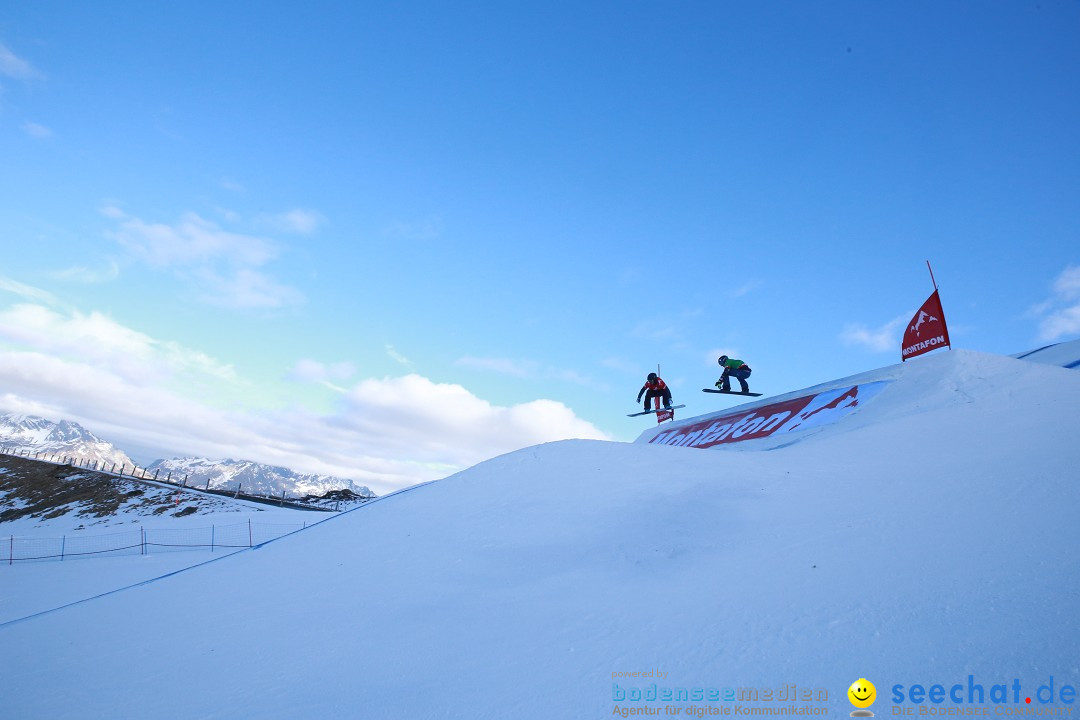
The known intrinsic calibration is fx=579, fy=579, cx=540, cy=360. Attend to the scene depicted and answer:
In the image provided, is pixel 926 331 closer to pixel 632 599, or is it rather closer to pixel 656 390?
pixel 656 390

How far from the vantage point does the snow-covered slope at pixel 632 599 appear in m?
3.76

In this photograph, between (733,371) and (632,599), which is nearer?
(632,599)

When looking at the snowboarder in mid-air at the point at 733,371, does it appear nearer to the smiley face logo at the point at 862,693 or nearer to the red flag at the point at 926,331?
the red flag at the point at 926,331

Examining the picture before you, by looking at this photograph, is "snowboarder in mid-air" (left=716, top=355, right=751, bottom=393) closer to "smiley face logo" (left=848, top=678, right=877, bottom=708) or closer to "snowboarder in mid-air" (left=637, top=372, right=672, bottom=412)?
"snowboarder in mid-air" (left=637, top=372, right=672, bottom=412)

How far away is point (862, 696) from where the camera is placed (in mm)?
3287

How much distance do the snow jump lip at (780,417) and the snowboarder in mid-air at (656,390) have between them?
57.9 inches

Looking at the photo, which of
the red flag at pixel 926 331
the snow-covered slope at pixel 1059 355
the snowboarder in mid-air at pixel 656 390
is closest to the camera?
the red flag at pixel 926 331

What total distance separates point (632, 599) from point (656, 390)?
19.2 m

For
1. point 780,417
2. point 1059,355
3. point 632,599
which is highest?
point 1059,355

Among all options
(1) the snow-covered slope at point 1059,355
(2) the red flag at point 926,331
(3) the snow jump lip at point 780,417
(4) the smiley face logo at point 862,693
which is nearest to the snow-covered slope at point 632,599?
(4) the smiley face logo at point 862,693

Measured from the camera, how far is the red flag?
15695mm

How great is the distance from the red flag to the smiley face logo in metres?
15.1

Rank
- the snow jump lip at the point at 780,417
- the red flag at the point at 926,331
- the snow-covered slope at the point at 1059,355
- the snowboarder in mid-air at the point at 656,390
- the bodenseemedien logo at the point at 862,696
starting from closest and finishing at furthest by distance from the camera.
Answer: the bodenseemedien logo at the point at 862,696 < the snow jump lip at the point at 780,417 < the red flag at the point at 926,331 < the snow-covered slope at the point at 1059,355 < the snowboarder in mid-air at the point at 656,390

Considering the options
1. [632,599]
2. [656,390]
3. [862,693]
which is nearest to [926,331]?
[656,390]
